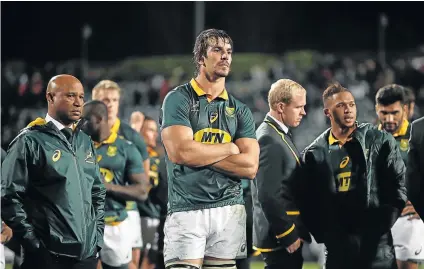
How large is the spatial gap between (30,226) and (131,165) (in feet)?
8.74

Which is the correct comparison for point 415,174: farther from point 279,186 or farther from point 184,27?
point 184,27

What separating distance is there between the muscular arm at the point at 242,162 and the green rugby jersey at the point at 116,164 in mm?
2447

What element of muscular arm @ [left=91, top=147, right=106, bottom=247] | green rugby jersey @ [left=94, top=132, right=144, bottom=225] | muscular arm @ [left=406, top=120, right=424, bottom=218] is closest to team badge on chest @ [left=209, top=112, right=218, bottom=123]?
muscular arm @ [left=91, top=147, right=106, bottom=247]

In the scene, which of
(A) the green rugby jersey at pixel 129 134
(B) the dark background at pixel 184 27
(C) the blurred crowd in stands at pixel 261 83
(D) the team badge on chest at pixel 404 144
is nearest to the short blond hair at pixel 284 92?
(D) the team badge on chest at pixel 404 144

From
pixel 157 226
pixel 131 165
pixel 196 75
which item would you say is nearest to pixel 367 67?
pixel 157 226

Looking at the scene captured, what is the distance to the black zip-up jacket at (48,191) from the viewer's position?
533 cm

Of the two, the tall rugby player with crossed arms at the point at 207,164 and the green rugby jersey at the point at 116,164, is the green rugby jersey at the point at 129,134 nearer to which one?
Result: the green rugby jersey at the point at 116,164

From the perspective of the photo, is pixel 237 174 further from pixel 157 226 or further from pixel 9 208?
pixel 157 226

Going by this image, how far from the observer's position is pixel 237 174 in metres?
5.52

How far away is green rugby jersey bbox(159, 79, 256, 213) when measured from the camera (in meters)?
5.50

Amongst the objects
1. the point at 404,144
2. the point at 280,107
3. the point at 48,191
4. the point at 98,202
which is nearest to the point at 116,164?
the point at 98,202

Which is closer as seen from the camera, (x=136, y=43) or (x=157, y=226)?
(x=157, y=226)

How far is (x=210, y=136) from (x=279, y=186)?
3.00 ft

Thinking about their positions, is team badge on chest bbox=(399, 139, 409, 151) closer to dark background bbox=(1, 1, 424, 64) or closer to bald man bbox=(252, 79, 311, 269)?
bald man bbox=(252, 79, 311, 269)
